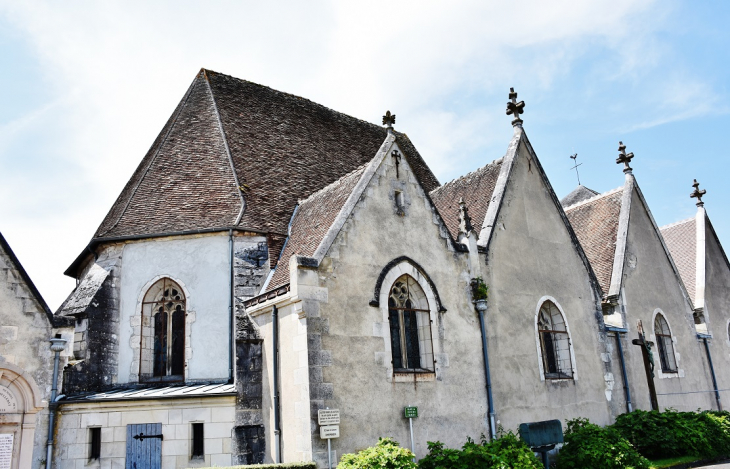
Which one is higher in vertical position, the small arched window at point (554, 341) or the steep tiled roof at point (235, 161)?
the steep tiled roof at point (235, 161)

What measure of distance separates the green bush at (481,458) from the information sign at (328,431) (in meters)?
1.58

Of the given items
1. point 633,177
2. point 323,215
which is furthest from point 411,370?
point 633,177

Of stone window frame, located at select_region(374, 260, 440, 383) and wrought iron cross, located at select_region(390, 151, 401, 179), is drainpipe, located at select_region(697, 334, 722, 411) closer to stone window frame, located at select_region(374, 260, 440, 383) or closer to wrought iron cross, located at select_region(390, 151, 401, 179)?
stone window frame, located at select_region(374, 260, 440, 383)

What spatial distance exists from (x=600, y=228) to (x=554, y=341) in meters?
6.60

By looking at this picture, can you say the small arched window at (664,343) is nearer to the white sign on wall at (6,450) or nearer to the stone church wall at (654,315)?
the stone church wall at (654,315)

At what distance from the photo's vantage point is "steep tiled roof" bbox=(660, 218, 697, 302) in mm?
23436

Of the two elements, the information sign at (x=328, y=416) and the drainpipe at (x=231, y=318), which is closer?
the information sign at (x=328, y=416)

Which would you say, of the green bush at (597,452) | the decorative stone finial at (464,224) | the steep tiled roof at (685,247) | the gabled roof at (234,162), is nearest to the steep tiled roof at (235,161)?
the gabled roof at (234,162)

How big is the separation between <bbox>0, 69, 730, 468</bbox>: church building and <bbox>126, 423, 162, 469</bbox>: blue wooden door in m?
0.04

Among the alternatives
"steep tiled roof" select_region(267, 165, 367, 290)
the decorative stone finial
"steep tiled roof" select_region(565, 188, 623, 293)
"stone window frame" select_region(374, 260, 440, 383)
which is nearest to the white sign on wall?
"steep tiled roof" select_region(267, 165, 367, 290)

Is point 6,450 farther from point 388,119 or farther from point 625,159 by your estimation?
point 625,159

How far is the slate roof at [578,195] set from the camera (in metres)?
29.4

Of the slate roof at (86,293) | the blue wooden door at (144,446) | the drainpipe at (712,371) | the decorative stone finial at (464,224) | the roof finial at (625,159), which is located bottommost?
the blue wooden door at (144,446)

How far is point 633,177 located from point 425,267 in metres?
11.8
